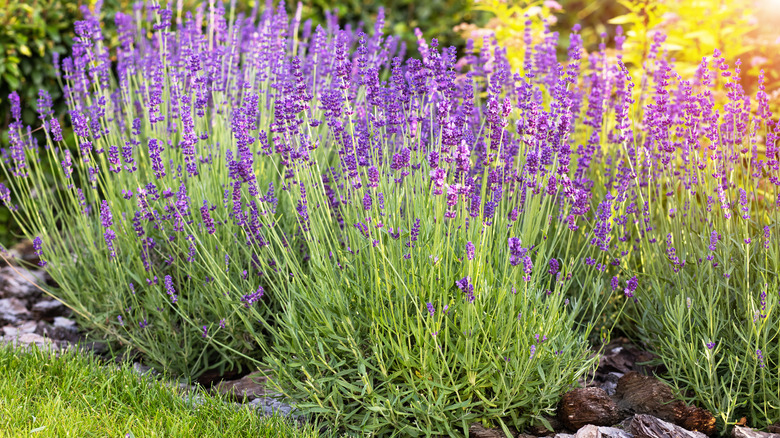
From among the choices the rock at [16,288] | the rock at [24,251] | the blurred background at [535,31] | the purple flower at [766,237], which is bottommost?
the rock at [16,288]

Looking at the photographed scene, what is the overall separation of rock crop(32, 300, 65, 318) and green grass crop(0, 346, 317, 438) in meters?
1.05

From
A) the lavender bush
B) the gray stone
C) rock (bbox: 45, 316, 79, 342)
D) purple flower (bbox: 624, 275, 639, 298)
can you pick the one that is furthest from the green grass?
purple flower (bbox: 624, 275, 639, 298)

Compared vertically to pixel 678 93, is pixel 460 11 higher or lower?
higher

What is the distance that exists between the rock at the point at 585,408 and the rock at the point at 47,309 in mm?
3117

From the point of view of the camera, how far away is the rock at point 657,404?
2.56m

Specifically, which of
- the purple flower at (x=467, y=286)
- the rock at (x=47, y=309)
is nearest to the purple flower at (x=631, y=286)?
the purple flower at (x=467, y=286)

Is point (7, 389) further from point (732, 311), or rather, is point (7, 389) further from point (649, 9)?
point (649, 9)

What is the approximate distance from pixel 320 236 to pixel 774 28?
14.3 feet

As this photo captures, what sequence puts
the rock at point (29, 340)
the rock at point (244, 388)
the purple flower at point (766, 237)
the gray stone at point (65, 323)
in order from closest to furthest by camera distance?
1. the purple flower at point (766, 237)
2. the rock at point (244, 388)
3. the rock at point (29, 340)
4. the gray stone at point (65, 323)

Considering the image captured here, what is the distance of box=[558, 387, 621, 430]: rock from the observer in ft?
8.41

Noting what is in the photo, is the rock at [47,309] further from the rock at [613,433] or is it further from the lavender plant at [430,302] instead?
the rock at [613,433]

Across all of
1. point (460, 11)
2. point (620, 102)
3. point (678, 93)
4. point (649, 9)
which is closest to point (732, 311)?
point (620, 102)

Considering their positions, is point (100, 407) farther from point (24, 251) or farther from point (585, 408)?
point (24, 251)

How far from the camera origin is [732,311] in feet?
9.25
